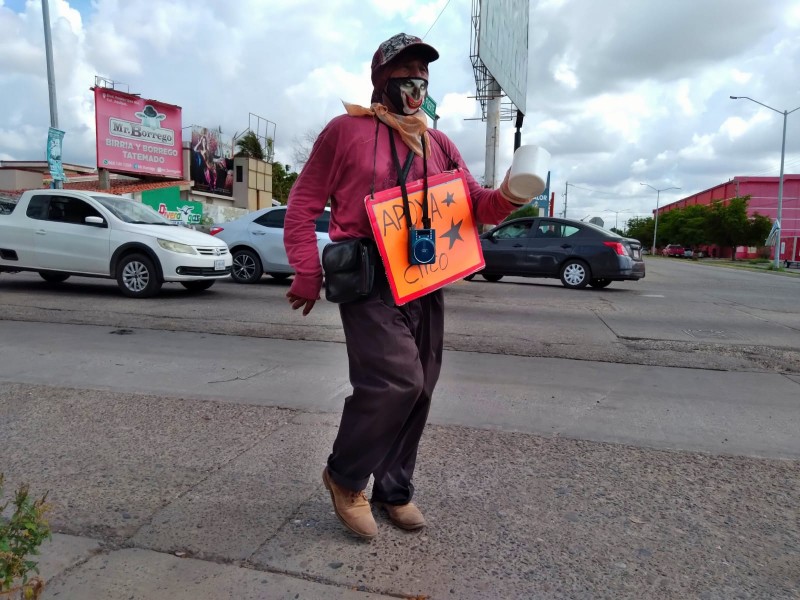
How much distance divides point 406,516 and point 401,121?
1572 mm

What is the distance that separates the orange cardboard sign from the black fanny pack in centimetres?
7

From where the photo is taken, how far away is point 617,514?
2730 mm

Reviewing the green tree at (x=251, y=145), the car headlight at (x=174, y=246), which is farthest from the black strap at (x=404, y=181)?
the green tree at (x=251, y=145)

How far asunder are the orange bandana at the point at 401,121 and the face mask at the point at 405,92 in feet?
0.13

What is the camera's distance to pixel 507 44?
84.6 ft

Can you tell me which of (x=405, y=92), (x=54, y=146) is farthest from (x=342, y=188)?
(x=54, y=146)

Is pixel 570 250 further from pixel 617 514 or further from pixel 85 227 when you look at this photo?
pixel 617 514

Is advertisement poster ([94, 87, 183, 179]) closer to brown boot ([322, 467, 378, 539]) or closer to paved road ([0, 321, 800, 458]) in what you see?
paved road ([0, 321, 800, 458])

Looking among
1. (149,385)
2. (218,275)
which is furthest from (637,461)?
(218,275)

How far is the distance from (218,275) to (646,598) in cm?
850

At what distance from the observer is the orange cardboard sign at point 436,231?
90.0 inches

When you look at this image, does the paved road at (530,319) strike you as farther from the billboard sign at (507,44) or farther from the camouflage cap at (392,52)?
the billboard sign at (507,44)

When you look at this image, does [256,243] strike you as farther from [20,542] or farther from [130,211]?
[20,542]

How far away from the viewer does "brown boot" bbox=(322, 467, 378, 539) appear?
240 centimetres
